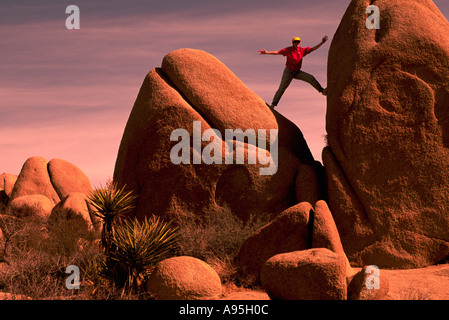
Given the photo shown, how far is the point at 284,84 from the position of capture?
13828 millimetres

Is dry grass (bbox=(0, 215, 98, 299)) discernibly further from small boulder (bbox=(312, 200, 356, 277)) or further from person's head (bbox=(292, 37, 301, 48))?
person's head (bbox=(292, 37, 301, 48))

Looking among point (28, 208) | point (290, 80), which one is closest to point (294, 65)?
point (290, 80)

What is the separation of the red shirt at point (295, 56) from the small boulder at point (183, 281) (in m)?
6.69

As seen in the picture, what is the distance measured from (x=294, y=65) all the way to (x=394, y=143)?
379 centimetres

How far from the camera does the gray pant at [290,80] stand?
1344 cm

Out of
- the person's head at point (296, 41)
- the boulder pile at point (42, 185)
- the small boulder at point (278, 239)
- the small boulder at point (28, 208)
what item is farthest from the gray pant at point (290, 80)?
the small boulder at point (28, 208)

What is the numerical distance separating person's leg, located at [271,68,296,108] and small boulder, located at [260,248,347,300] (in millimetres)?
6263

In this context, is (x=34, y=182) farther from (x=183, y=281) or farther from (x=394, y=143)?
(x=394, y=143)

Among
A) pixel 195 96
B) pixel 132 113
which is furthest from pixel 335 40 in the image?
pixel 132 113

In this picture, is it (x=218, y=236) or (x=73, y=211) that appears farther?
(x=73, y=211)

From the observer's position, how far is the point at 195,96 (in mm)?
12711

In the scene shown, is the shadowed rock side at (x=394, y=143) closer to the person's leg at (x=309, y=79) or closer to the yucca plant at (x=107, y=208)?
the person's leg at (x=309, y=79)

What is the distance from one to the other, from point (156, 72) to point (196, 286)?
6.74m

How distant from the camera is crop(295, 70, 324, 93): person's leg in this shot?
1340cm
